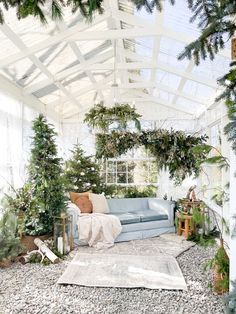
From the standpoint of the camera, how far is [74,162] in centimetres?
738

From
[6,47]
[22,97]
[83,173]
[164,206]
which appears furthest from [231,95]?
[83,173]

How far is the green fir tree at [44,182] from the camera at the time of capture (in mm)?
4633

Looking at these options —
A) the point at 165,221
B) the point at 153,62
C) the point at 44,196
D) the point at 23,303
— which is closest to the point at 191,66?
the point at 153,62

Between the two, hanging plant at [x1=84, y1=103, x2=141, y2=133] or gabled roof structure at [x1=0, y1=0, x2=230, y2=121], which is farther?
hanging plant at [x1=84, y1=103, x2=141, y2=133]

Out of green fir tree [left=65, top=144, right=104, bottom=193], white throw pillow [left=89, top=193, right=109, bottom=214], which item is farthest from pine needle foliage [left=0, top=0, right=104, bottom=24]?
green fir tree [left=65, top=144, right=104, bottom=193]

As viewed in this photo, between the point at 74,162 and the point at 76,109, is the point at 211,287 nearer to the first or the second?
the point at 74,162

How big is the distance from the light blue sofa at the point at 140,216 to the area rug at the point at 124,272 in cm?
96

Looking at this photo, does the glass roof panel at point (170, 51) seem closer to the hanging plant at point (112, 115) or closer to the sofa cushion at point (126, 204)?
the hanging plant at point (112, 115)

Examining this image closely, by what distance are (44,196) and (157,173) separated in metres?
4.28

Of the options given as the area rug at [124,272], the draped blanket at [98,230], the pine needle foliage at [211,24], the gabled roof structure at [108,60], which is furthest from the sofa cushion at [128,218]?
the pine needle foliage at [211,24]

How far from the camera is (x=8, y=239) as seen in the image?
4.07m

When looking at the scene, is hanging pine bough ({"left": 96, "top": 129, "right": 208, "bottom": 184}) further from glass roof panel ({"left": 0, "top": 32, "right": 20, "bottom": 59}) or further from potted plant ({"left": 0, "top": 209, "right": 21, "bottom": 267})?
potted plant ({"left": 0, "top": 209, "right": 21, "bottom": 267})

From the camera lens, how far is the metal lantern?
14.8ft

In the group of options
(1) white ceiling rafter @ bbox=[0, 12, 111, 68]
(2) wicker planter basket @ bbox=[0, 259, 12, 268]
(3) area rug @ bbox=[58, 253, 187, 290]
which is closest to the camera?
(3) area rug @ bbox=[58, 253, 187, 290]
